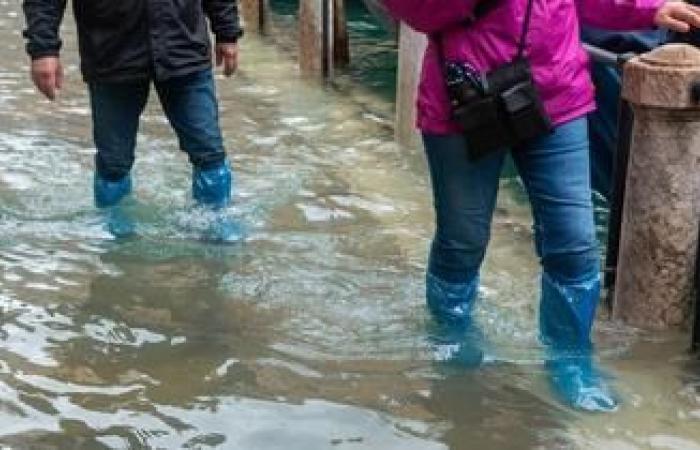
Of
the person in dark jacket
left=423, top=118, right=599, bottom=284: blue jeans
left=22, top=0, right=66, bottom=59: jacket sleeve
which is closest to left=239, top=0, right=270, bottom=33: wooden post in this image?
the person in dark jacket

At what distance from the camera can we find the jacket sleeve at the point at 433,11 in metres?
3.87

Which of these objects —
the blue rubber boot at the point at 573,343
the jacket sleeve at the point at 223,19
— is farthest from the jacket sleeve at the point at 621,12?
the jacket sleeve at the point at 223,19

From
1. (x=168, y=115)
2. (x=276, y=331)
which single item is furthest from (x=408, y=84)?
(x=276, y=331)

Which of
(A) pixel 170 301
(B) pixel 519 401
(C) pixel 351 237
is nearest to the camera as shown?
(B) pixel 519 401

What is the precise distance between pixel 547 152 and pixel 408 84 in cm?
372

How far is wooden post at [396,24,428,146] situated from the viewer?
7.62m

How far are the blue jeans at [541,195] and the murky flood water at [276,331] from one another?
1.54ft

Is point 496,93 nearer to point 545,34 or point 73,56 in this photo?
point 545,34

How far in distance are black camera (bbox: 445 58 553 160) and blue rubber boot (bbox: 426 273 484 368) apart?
0.76 meters

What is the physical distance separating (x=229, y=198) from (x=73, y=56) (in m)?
5.36

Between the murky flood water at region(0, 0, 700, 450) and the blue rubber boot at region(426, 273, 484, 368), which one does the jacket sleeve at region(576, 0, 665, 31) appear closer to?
the blue rubber boot at region(426, 273, 484, 368)

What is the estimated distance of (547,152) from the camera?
4.10 metres

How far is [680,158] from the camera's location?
184 inches

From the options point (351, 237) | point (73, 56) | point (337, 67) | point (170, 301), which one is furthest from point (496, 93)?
point (73, 56)
